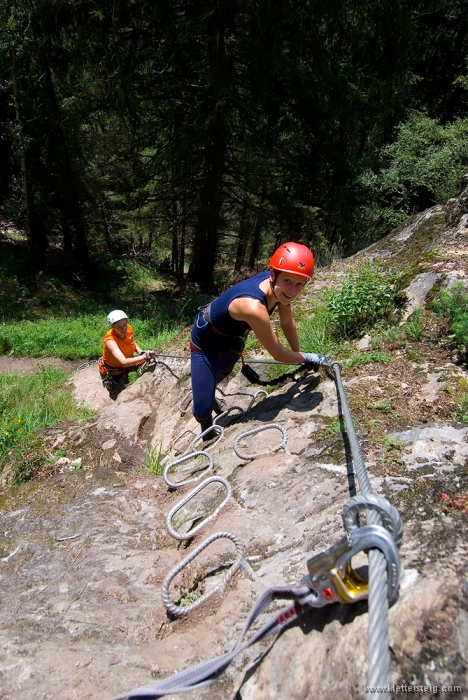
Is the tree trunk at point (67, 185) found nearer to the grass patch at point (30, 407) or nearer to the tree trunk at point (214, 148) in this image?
the tree trunk at point (214, 148)

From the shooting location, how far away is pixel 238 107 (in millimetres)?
10680

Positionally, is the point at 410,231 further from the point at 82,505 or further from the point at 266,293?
the point at 82,505

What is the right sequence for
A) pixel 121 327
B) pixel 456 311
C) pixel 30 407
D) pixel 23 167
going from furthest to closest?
pixel 23 167 → pixel 30 407 → pixel 121 327 → pixel 456 311

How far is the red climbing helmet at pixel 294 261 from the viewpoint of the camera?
10.3ft

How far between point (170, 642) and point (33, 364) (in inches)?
354

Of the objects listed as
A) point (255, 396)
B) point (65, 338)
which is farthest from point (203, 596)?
point (65, 338)

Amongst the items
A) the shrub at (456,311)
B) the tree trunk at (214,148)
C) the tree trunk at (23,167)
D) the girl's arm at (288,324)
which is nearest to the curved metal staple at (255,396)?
the girl's arm at (288,324)

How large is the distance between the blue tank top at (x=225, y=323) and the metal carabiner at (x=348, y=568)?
225 cm

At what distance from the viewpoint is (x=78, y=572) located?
2.46m

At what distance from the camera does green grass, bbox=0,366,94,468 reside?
5.16 meters

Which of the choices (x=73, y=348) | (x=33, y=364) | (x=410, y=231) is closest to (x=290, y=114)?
(x=410, y=231)

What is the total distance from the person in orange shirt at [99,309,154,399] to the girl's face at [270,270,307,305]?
3.09 metres

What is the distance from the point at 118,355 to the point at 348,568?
5.06m

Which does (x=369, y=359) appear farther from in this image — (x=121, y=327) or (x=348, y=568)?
(x=121, y=327)
